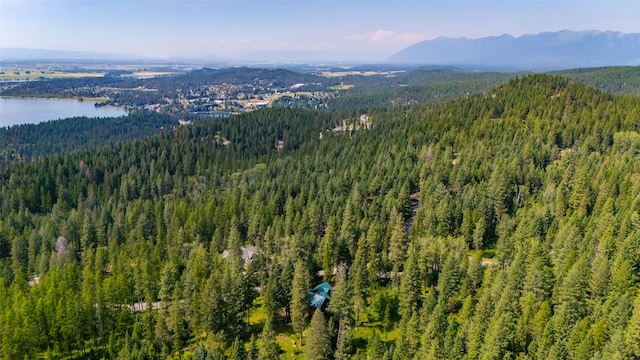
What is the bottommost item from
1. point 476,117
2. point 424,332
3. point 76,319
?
point 76,319

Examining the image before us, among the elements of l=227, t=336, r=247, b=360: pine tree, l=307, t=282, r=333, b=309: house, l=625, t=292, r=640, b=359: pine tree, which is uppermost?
l=625, t=292, r=640, b=359: pine tree

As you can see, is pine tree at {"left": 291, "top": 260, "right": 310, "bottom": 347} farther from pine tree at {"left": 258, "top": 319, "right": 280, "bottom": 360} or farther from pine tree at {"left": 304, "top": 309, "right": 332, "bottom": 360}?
pine tree at {"left": 258, "top": 319, "right": 280, "bottom": 360}

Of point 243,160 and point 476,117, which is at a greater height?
point 476,117

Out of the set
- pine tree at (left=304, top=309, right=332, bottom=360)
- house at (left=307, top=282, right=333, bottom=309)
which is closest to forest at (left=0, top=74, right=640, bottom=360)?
pine tree at (left=304, top=309, right=332, bottom=360)

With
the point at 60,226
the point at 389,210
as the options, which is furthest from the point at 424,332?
the point at 60,226

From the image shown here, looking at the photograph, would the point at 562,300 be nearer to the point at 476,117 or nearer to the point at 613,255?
the point at 613,255

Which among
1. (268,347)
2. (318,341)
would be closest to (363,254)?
(318,341)

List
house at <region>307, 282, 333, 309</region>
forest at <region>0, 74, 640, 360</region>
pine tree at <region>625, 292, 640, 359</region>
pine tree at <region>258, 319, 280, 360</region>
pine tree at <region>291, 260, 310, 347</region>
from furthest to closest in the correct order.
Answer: house at <region>307, 282, 333, 309</region> → pine tree at <region>291, 260, 310, 347</region> → pine tree at <region>258, 319, 280, 360</region> → forest at <region>0, 74, 640, 360</region> → pine tree at <region>625, 292, 640, 359</region>

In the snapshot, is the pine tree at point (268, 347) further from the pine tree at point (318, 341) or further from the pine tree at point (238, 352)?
the pine tree at point (318, 341)

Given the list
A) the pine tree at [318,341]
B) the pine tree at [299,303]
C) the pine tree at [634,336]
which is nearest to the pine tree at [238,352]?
the pine tree at [318,341]

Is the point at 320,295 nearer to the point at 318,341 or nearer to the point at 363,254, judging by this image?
the point at 363,254
